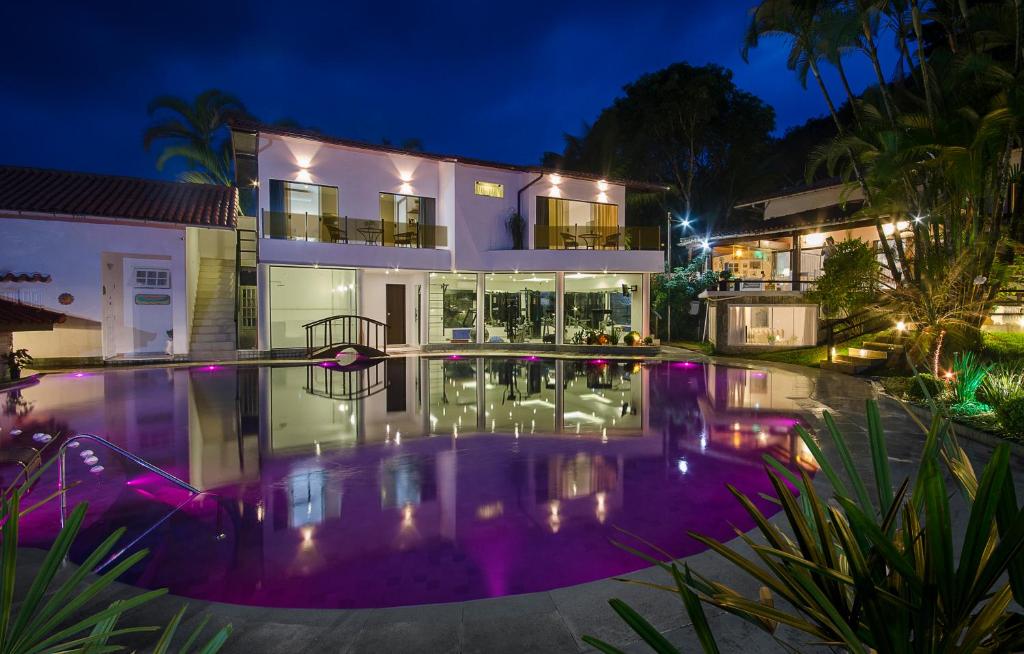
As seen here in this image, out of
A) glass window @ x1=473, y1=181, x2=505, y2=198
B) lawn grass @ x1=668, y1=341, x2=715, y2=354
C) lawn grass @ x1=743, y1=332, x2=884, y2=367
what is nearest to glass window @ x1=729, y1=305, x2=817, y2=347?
lawn grass @ x1=743, y1=332, x2=884, y2=367

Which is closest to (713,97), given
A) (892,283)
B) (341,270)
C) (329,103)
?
(892,283)

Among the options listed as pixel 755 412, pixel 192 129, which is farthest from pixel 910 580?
pixel 192 129

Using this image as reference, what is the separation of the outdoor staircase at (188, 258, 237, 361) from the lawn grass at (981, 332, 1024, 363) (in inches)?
812

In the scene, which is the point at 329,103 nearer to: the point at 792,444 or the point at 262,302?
the point at 262,302

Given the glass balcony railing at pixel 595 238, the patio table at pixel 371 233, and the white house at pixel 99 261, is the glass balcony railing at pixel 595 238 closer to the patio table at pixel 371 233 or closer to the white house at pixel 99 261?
the patio table at pixel 371 233

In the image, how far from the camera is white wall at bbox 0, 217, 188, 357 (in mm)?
15680

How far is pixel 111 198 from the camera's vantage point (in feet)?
58.6

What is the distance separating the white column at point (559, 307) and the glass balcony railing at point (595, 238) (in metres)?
1.22

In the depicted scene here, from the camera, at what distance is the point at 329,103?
130 m

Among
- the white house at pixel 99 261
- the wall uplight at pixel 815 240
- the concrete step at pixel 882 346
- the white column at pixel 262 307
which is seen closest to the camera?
the concrete step at pixel 882 346

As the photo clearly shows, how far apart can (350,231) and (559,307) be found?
799cm

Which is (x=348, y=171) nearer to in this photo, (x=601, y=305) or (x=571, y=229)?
(x=571, y=229)

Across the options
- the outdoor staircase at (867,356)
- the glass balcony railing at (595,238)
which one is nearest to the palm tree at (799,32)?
the outdoor staircase at (867,356)

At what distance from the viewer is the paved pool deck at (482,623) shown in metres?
3.14
